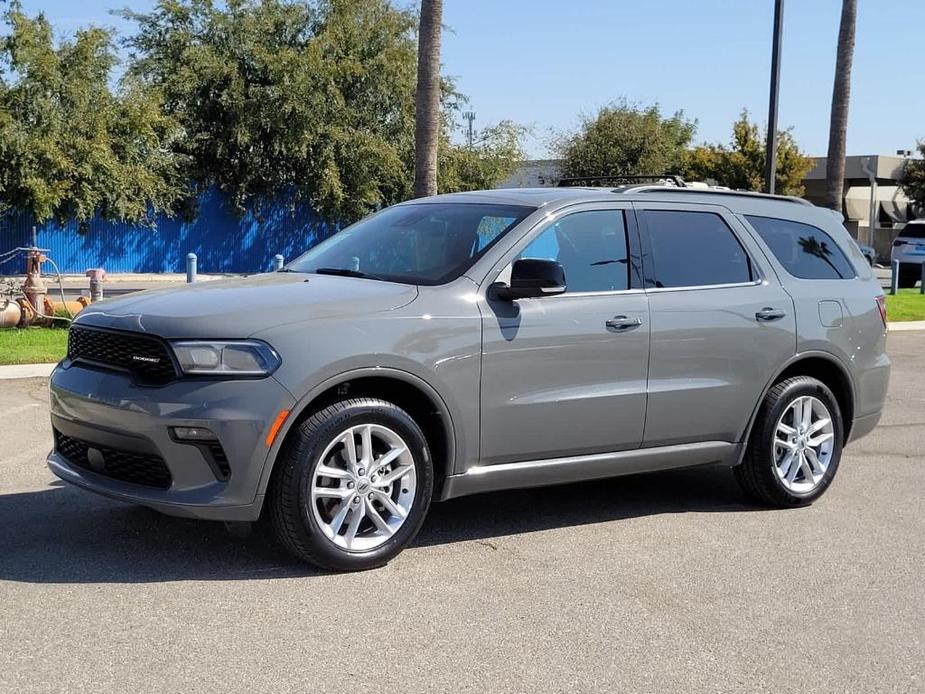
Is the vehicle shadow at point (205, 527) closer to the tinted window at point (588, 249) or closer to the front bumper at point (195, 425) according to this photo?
the front bumper at point (195, 425)

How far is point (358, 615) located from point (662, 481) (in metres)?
3.34

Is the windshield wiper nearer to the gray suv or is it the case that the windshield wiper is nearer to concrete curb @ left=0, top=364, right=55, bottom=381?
the gray suv

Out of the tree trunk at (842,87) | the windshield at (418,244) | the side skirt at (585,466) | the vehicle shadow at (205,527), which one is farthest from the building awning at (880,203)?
the windshield at (418,244)

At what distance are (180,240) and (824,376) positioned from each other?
30.2 m

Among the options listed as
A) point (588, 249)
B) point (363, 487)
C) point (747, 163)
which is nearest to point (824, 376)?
point (588, 249)

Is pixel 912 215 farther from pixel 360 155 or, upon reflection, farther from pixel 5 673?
pixel 5 673

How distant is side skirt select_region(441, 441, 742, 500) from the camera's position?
571 centimetres

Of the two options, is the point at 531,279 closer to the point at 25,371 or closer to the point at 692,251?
the point at 692,251

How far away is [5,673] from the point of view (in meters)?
4.05

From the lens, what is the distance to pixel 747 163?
4934 centimetres

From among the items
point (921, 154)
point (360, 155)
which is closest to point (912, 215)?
point (921, 154)

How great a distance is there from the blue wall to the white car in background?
55.8ft

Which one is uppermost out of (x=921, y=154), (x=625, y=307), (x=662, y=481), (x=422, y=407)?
(x=921, y=154)

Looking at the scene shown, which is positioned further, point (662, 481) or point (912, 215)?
point (912, 215)
